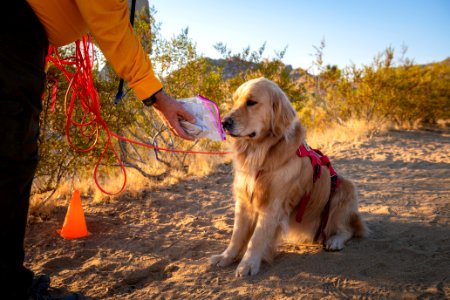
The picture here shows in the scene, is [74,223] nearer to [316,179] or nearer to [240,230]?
[240,230]

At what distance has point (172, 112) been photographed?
2.00 metres

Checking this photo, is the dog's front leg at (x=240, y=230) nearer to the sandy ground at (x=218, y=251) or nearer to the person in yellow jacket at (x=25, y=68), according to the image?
the sandy ground at (x=218, y=251)

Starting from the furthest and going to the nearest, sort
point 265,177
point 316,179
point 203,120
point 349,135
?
point 349,135, point 316,179, point 265,177, point 203,120

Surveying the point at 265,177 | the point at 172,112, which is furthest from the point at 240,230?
the point at 172,112

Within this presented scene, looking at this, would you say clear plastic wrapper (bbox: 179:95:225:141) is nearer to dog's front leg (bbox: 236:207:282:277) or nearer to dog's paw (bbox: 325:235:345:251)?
dog's front leg (bbox: 236:207:282:277)

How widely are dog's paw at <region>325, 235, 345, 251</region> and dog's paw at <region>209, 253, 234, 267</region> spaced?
90cm

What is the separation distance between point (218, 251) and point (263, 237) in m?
0.64

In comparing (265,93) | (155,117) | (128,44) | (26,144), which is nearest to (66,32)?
(128,44)

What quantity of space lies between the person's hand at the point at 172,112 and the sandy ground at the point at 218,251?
122cm

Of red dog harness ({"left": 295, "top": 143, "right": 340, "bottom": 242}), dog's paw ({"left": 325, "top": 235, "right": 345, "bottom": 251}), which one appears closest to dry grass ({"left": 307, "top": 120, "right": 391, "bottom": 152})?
red dog harness ({"left": 295, "top": 143, "right": 340, "bottom": 242})

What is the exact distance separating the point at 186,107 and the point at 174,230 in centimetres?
191

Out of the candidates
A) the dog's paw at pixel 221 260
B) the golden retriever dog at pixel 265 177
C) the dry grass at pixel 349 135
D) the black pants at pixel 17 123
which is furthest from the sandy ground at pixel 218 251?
the dry grass at pixel 349 135

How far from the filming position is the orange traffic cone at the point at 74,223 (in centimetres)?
346

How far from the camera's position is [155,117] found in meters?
6.37
